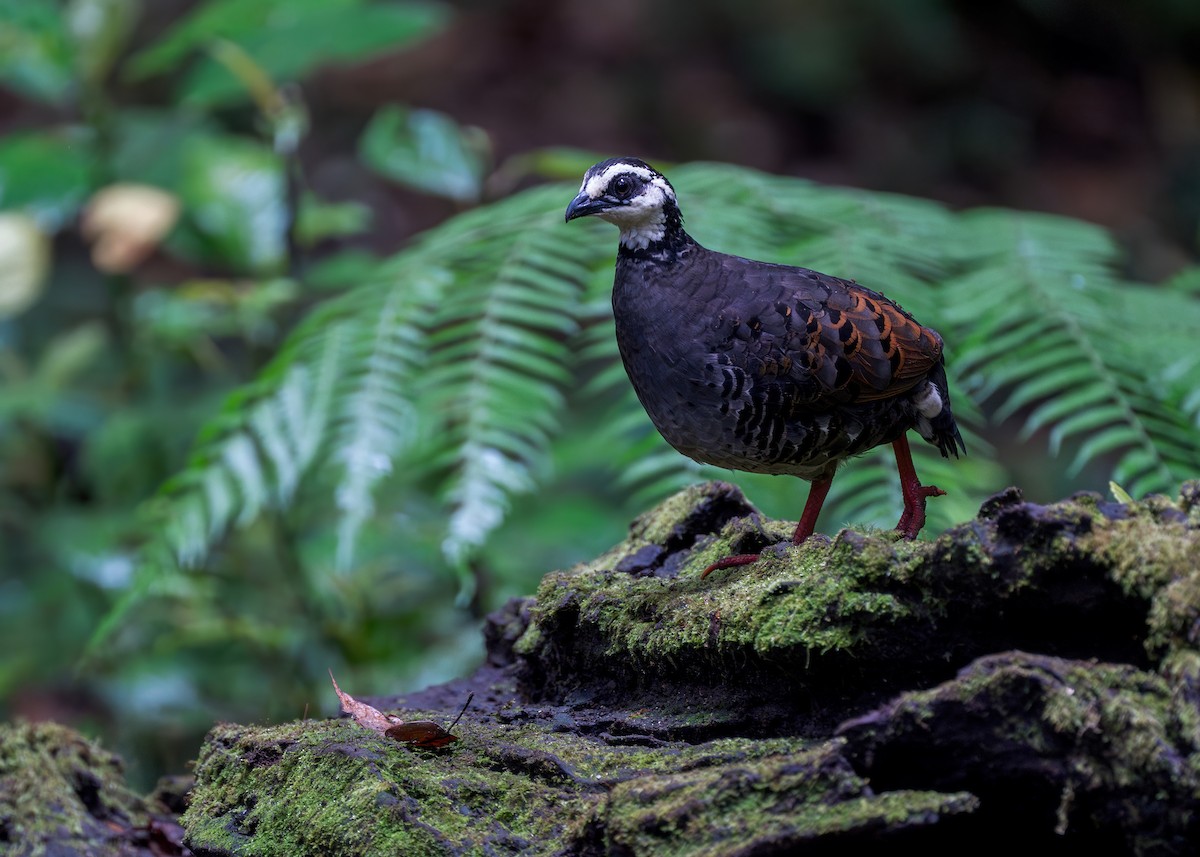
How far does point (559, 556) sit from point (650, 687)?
2.15 metres

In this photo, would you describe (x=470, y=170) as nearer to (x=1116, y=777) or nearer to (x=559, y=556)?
(x=559, y=556)

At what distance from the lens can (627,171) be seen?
332 cm

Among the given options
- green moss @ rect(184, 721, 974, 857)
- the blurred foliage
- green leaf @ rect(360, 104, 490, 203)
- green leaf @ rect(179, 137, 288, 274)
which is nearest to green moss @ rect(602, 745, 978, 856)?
green moss @ rect(184, 721, 974, 857)

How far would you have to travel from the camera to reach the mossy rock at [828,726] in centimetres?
181

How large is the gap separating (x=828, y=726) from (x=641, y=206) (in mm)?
1650

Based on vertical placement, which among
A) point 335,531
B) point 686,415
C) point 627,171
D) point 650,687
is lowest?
point 335,531

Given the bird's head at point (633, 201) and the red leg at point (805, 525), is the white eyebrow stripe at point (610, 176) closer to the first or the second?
the bird's head at point (633, 201)

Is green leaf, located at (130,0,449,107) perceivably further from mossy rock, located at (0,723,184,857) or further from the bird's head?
mossy rock, located at (0,723,184,857)

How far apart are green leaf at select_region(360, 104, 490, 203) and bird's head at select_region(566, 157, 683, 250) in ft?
5.16

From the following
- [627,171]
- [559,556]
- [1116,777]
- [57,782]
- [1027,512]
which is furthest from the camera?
[559,556]

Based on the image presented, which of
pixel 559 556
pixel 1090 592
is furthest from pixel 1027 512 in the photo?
pixel 559 556

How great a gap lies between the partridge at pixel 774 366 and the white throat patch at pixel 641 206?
18 millimetres

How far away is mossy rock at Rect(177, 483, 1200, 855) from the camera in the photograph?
181cm

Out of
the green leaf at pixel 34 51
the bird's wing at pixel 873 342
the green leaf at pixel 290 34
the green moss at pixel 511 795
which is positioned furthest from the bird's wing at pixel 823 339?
the green leaf at pixel 34 51
